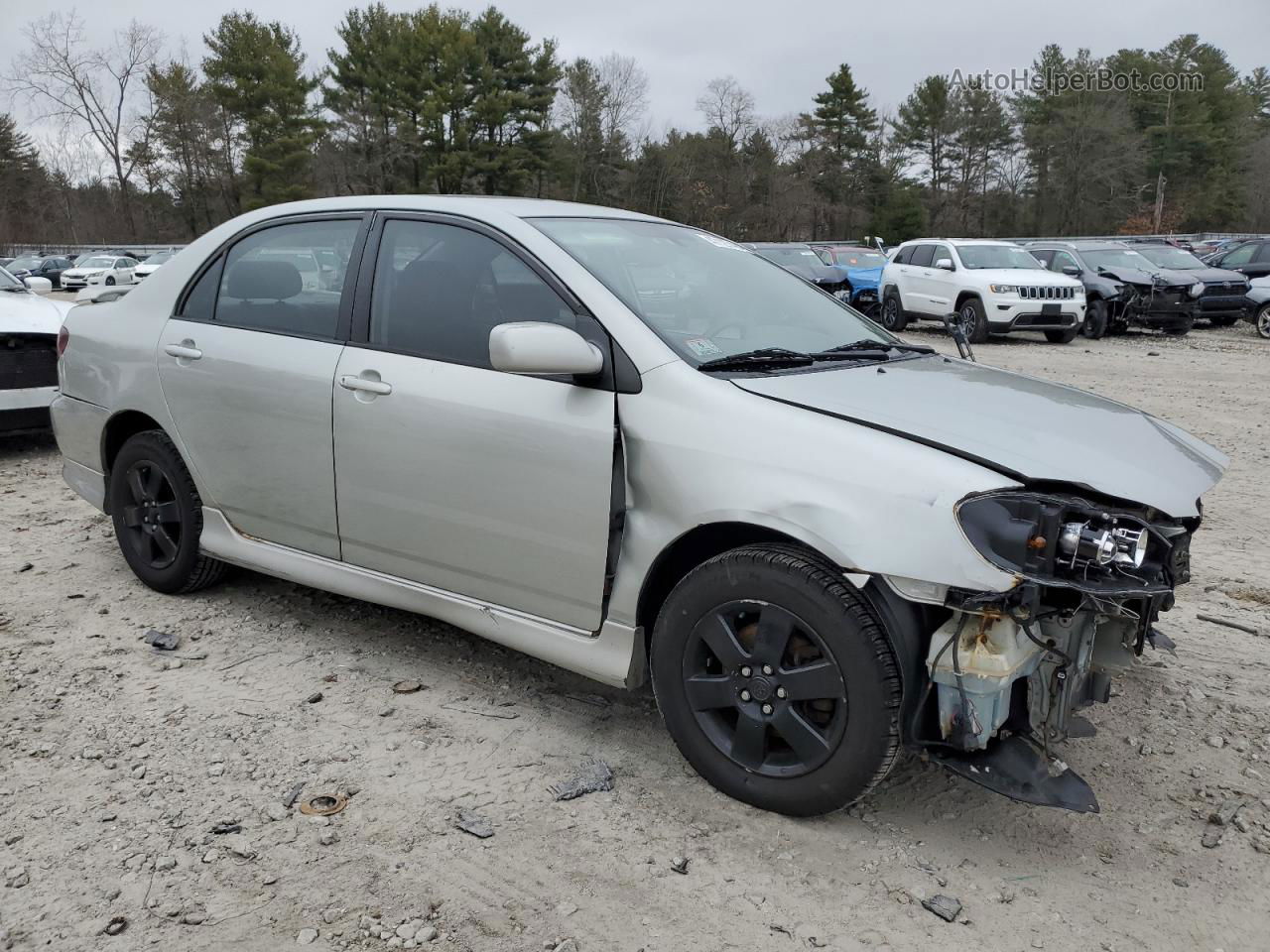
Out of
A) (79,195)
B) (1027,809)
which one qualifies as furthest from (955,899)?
(79,195)

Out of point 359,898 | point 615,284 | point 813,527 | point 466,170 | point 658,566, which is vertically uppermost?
point 466,170

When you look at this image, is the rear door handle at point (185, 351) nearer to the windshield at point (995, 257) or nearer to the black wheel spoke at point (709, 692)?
the black wheel spoke at point (709, 692)

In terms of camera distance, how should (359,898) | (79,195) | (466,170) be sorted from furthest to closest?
(79,195) → (466,170) → (359,898)

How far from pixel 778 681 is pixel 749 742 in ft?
0.76

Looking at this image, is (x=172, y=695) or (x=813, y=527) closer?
(x=813, y=527)

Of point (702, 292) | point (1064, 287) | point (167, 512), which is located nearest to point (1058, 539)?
point (702, 292)

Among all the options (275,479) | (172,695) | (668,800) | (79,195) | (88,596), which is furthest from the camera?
(79,195)

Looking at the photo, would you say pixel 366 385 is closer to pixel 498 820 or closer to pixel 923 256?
pixel 498 820

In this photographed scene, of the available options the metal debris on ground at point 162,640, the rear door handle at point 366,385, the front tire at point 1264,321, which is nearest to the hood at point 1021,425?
the rear door handle at point 366,385

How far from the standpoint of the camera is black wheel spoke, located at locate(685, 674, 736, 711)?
2.90 m

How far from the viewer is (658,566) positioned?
3.04 m

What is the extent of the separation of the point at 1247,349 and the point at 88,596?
55.6 feet

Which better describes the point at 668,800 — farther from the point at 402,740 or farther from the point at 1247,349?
the point at 1247,349

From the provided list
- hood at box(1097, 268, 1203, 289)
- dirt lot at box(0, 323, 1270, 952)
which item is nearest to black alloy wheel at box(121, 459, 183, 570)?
dirt lot at box(0, 323, 1270, 952)
